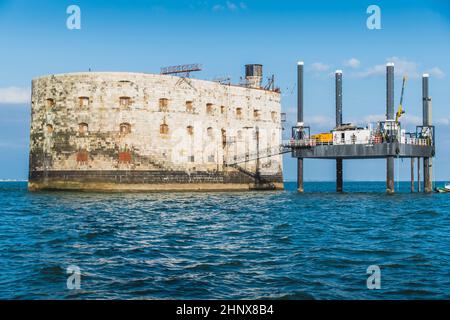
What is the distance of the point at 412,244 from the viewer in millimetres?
16578

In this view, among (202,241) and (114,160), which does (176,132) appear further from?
(202,241)

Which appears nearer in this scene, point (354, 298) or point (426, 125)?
point (354, 298)

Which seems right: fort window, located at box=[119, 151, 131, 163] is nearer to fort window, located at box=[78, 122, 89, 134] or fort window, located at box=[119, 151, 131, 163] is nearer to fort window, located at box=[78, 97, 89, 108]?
fort window, located at box=[78, 122, 89, 134]

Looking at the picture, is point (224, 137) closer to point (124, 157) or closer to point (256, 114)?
point (256, 114)

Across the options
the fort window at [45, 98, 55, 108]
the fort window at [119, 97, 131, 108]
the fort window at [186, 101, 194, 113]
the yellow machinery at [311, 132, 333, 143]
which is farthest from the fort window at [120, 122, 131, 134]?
the yellow machinery at [311, 132, 333, 143]

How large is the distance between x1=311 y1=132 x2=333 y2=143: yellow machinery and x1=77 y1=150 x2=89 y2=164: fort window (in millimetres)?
20691

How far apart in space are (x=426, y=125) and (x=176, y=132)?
76.5 feet

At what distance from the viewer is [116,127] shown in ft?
148

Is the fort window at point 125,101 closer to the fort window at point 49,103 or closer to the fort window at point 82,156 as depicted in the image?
the fort window at point 82,156

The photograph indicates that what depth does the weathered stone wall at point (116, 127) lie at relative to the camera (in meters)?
45.1

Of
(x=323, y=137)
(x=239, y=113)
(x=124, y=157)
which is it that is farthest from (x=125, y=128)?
(x=323, y=137)

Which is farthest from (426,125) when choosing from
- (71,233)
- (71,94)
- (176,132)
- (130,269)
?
(130,269)

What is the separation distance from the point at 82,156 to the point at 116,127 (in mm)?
3734
